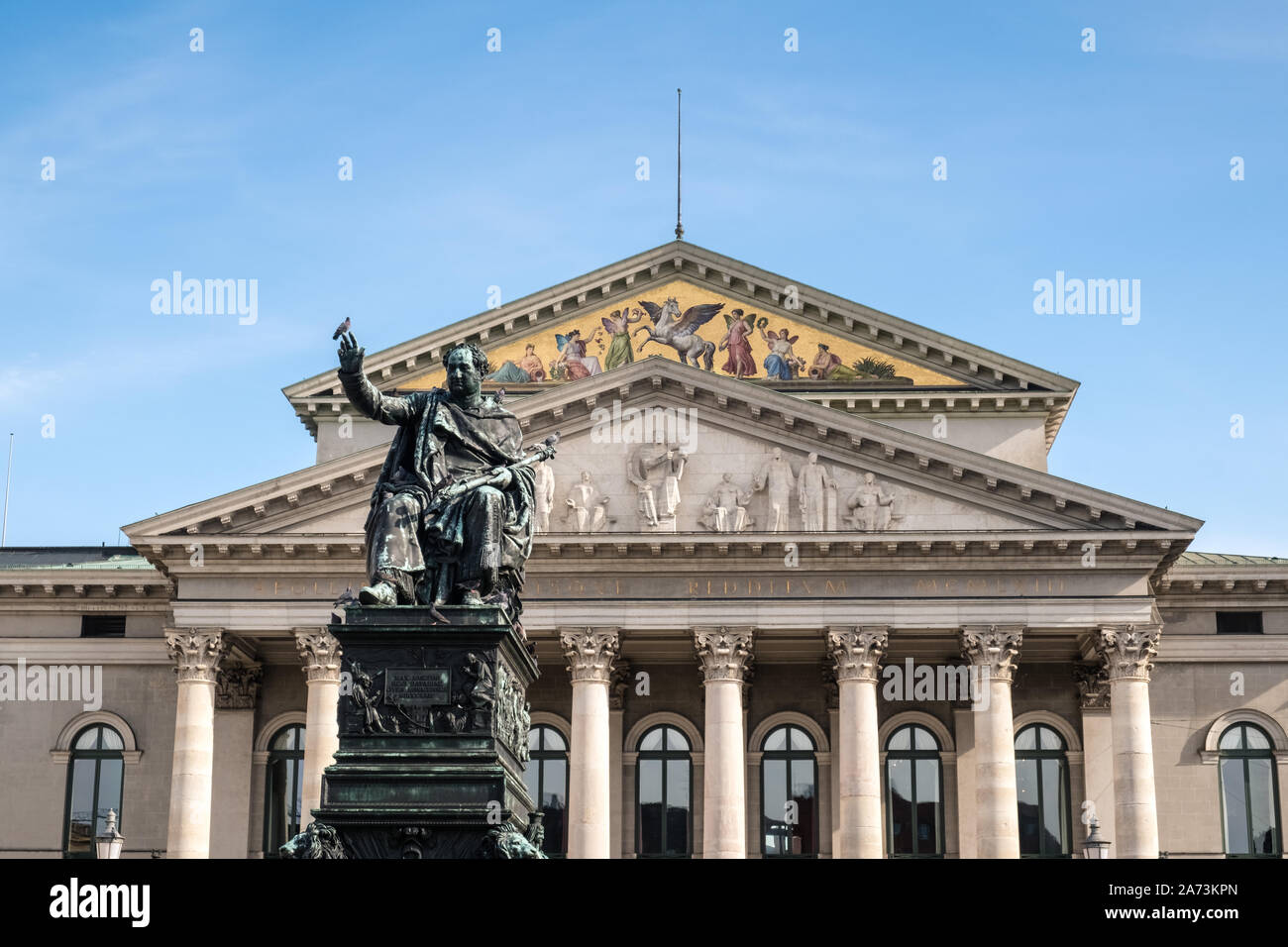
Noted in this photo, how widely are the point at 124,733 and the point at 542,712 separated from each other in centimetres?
1086

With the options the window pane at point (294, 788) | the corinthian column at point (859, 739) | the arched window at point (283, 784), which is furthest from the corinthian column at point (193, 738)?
the corinthian column at point (859, 739)

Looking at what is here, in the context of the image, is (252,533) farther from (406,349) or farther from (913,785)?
(913,785)

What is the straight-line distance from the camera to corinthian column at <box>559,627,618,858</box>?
43.8 m

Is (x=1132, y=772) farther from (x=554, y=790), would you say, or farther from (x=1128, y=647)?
(x=554, y=790)

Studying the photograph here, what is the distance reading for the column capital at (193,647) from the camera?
150 ft

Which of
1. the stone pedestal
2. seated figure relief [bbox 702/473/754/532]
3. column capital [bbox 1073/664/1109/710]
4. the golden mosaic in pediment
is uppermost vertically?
the golden mosaic in pediment

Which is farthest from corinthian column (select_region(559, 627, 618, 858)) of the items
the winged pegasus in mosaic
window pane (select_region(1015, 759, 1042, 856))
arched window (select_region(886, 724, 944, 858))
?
window pane (select_region(1015, 759, 1042, 856))

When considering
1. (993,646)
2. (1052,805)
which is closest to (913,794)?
(1052,805)

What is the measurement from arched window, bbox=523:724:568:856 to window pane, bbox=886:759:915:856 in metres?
8.16

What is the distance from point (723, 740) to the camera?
44.5m

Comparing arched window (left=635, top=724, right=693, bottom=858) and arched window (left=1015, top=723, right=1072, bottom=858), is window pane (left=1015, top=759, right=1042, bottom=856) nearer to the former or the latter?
arched window (left=1015, top=723, right=1072, bottom=858)

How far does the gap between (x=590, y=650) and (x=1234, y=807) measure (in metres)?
17.0
